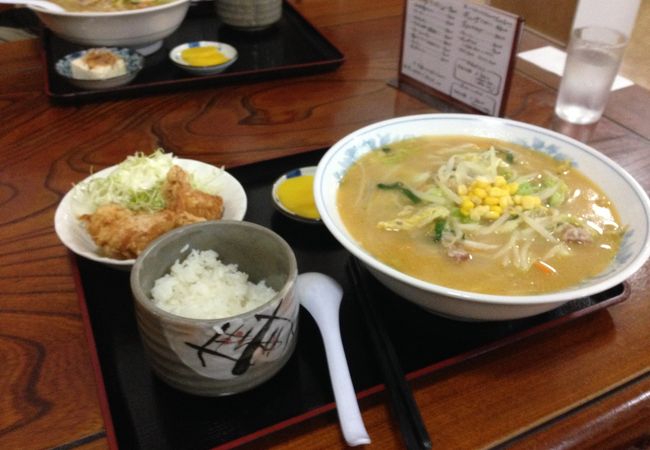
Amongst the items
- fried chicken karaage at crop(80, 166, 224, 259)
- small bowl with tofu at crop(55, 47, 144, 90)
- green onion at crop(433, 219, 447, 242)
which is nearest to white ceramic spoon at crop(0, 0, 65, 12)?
small bowl with tofu at crop(55, 47, 144, 90)

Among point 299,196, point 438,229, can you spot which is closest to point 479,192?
point 438,229

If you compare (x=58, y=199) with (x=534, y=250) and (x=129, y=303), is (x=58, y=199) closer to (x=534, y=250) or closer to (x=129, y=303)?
(x=129, y=303)

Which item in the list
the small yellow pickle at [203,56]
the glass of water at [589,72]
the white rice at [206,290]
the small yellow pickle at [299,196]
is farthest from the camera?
the small yellow pickle at [203,56]

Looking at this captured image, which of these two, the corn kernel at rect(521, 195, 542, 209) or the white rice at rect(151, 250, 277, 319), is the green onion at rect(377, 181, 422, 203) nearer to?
the corn kernel at rect(521, 195, 542, 209)

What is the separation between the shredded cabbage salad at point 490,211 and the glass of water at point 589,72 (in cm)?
66

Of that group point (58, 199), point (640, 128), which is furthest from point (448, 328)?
point (640, 128)

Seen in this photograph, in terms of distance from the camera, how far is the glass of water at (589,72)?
1851 millimetres

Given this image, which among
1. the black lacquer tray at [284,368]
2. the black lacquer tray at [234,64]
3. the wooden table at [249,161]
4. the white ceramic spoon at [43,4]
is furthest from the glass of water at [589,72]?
the white ceramic spoon at [43,4]

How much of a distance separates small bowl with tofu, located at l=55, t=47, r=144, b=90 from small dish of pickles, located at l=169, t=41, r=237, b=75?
160 mm

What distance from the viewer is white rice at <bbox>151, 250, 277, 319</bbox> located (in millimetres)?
987

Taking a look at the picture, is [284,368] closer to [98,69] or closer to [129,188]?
[129,188]

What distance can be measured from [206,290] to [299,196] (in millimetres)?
467

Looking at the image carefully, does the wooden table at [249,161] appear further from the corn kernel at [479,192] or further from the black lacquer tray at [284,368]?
the corn kernel at [479,192]

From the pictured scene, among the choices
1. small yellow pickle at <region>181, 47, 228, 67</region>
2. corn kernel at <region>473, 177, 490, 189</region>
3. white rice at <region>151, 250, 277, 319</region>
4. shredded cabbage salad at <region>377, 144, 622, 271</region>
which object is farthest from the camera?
small yellow pickle at <region>181, 47, 228, 67</region>
